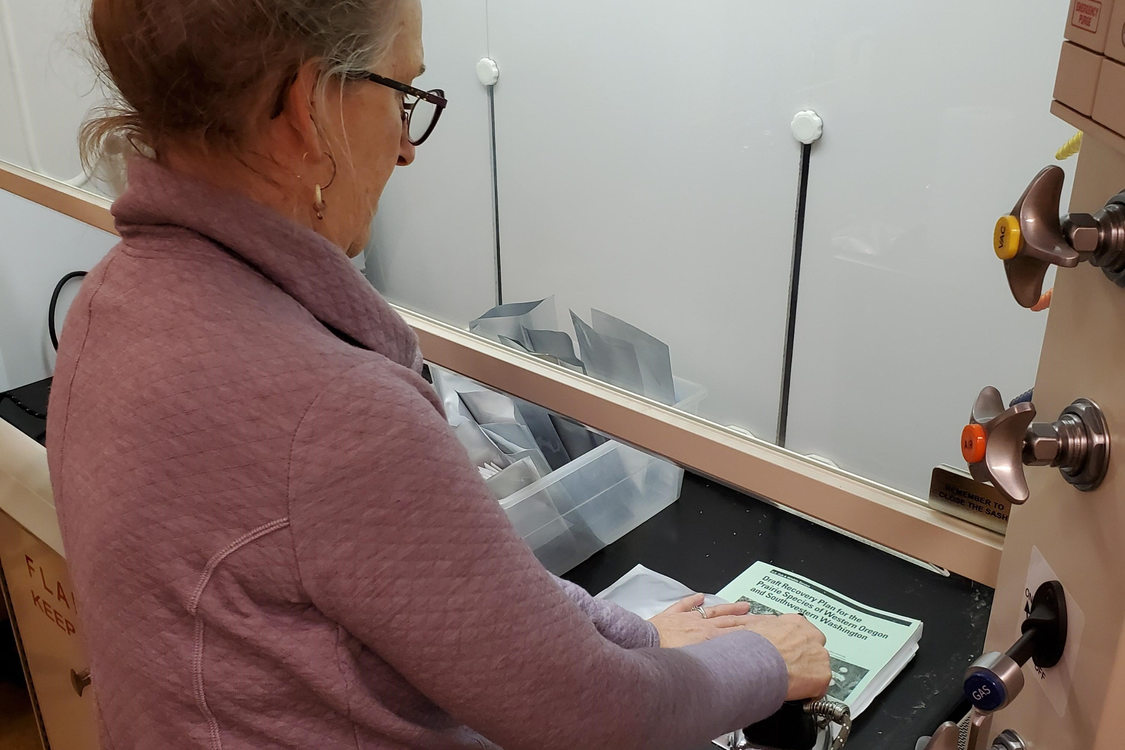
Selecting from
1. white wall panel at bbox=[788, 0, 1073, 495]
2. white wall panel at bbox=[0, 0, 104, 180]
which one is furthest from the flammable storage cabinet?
white wall panel at bbox=[788, 0, 1073, 495]

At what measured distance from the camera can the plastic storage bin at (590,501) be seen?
131 centimetres

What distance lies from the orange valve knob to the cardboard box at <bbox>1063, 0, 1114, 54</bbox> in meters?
0.23

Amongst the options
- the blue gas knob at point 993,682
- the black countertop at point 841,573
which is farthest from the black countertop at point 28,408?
the blue gas knob at point 993,682

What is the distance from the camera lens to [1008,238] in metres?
0.60

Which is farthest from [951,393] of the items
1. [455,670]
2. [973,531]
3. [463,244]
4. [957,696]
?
[463,244]

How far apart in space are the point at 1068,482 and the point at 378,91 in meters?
0.58

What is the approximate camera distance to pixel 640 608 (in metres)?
1.23

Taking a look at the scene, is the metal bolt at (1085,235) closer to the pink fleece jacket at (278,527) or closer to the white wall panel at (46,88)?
the pink fleece jacket at (278,527)

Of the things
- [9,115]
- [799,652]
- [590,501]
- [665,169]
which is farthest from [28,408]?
[799,652]

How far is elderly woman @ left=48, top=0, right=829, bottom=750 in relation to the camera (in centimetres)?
66

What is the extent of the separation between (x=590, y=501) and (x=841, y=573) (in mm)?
346

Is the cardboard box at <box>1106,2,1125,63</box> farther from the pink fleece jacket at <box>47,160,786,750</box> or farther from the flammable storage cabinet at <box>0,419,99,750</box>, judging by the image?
the flammable storage cabinet at <box>0,419,99,750</box>

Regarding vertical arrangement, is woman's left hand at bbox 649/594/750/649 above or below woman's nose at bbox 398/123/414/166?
below

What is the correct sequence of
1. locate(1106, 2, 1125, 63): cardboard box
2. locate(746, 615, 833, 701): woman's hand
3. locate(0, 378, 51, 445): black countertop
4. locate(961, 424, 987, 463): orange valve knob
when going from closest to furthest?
locate(1106, 2, 1125, 63): cardboard box, locate(961, 424, 987, 463): orange valve knob, locate(746, 615, 833, 701): woman's hand, locate(0, 378, 51, 445): black countertop
